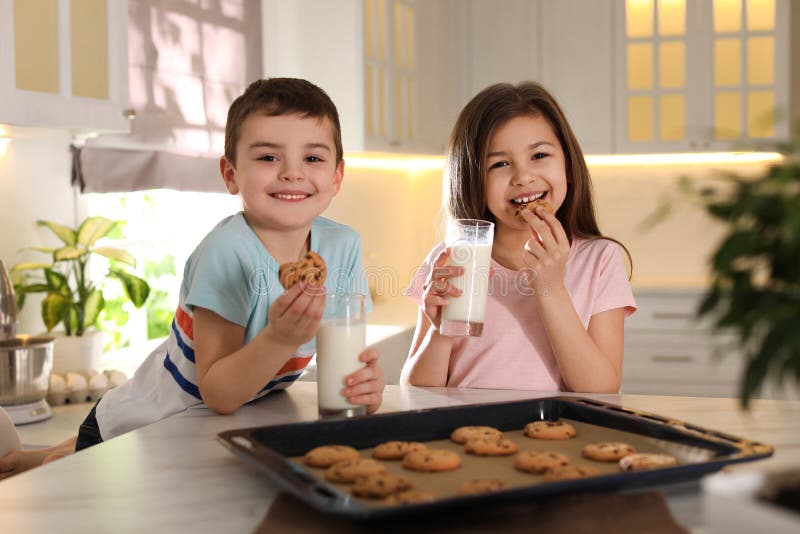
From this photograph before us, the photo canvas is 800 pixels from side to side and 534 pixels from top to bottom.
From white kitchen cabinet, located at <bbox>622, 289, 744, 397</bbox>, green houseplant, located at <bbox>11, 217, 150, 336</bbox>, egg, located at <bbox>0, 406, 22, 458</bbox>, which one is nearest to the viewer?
egg, located at <bbox>0, 406, 22, 458</bbox>

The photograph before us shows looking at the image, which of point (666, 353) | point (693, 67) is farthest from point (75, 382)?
point (693, 67)

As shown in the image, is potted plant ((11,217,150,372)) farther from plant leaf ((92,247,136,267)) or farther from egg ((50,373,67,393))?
egg ((50,373,67,393))

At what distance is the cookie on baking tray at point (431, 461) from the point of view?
0.98m

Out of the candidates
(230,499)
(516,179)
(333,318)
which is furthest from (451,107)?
(230,499)

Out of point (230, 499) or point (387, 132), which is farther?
point (387, 132)

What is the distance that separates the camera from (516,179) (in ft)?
6.26

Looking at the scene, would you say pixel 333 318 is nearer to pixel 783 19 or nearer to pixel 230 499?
pixel 230 499

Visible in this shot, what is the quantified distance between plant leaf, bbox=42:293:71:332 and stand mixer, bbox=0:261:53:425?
283mm

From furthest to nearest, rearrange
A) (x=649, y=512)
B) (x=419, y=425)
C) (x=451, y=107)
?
(x=451, y=107) < (x=419, y=425) < (x=649, y=512)

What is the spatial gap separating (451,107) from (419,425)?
3618mm

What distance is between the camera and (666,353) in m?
4.18

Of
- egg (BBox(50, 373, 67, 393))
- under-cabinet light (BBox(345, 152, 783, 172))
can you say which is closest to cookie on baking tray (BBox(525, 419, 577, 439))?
egg (BBox(50, 373, 67, 393))

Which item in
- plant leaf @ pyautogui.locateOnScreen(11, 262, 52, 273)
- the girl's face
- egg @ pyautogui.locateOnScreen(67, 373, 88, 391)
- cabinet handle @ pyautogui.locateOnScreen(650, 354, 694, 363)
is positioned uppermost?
the girl's face

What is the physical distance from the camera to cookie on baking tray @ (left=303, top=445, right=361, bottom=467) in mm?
1000
